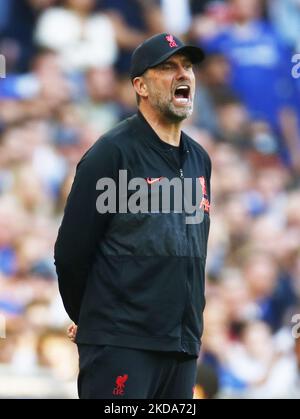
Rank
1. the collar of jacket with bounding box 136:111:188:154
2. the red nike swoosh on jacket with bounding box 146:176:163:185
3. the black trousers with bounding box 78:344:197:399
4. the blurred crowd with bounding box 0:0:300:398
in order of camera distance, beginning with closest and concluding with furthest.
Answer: the black trousers with bounding box 78:344:197:399 < the red nike swoosh on jacket with bounding box 146:176:163:185 < the collar of jacket with bounding box 136:111:188:154 < the blurred crowd with bounding box 0:0:300:398

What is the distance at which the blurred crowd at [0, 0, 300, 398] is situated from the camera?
7.74 metres

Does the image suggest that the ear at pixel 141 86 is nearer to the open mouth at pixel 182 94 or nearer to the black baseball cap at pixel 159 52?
the black baseball cap at pixel 159 52

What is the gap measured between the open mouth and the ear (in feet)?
0.44

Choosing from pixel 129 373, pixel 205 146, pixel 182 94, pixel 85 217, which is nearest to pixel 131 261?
pixel 85 217

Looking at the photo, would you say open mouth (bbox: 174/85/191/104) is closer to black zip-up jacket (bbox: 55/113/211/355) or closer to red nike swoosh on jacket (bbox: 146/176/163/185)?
black zip-up jacket (bbox: 55/113/211/355)

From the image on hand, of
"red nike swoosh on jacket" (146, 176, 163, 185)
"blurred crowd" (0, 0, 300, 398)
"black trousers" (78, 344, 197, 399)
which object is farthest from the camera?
"blurred crowd" (0, 0, 300, 398)

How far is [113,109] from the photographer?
323 inches

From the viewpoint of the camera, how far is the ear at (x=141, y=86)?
14.7 feet

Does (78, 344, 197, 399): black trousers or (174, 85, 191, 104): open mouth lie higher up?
(174, 85, 191, 104): open mouth

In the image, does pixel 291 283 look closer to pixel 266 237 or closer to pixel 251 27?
pixel 266 237

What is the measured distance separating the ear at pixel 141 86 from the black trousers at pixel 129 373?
110 cm

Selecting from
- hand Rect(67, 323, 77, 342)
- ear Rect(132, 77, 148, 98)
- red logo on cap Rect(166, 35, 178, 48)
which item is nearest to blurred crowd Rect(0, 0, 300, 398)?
hand Rect(67, 323, 77, 342)

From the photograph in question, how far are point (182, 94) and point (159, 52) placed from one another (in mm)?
206

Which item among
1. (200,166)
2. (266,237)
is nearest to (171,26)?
(266,237)
